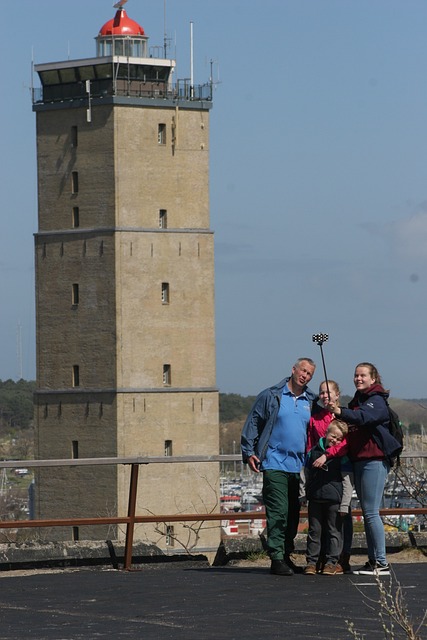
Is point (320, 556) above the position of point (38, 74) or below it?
below

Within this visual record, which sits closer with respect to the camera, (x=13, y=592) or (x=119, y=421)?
(x=13, y=592)

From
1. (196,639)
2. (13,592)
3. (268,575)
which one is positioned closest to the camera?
(196,639)

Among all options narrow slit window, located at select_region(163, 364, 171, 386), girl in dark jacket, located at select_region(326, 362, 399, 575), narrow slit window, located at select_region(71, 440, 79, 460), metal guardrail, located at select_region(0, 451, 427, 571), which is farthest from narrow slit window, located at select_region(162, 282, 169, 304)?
girl in dark jacket, located at select_region(326, 362, 399, 575)

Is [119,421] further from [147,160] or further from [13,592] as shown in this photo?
[13,592]

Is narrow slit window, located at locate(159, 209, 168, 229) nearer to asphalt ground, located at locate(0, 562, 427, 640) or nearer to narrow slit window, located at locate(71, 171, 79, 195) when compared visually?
narrow slit window, located at locate(71, 171, 79, 195)

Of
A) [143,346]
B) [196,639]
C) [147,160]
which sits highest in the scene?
[147,160]

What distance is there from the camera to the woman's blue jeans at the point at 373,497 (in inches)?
456

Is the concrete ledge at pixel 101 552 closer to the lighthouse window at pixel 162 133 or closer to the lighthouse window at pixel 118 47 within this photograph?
the lighthouse window at pixel 162 133

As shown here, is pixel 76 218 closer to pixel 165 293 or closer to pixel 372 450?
pixel 165 293

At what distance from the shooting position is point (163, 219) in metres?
54.1

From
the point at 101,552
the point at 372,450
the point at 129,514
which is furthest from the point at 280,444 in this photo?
the point at 101,552

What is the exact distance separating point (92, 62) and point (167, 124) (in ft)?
11.6

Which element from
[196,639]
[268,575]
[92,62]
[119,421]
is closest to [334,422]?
[268,575]

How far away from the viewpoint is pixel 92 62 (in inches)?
2206
